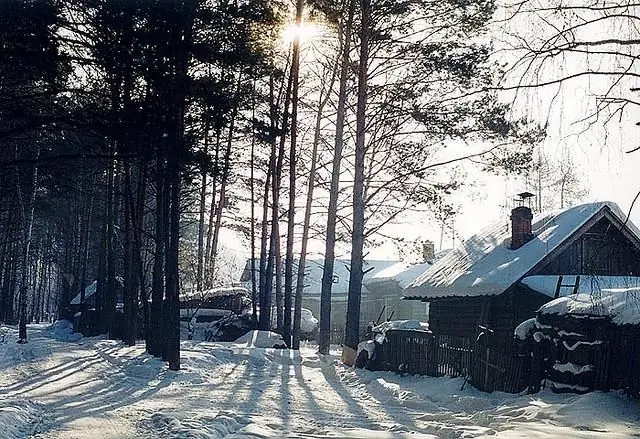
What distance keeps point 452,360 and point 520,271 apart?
402 centimetres

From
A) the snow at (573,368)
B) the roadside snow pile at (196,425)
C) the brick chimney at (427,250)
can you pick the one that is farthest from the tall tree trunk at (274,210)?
the roadside snow pile at (196,425)

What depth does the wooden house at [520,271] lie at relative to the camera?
71.2 feet

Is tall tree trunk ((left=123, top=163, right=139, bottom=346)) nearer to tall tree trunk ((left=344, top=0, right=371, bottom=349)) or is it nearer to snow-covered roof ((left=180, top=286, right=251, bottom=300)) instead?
tall tree trunk ((left=344, top=0, right=371, bottom=349))

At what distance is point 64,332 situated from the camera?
4031 centimetres

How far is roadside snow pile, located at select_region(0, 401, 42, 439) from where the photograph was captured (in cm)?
957

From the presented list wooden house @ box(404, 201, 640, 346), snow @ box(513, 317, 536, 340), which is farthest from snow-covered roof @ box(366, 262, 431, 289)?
snow @ box(513, 317, 536, 340)

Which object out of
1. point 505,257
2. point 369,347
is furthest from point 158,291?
point 505,257

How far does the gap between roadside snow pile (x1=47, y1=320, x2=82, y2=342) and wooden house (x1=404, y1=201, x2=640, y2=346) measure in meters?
18.0

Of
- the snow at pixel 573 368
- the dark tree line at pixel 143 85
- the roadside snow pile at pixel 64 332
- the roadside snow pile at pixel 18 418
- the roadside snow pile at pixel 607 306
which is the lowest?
the roadside snow pile at pixel 64 332

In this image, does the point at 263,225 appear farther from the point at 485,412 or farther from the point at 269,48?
the point at 485,412

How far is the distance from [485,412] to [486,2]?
13.0 m

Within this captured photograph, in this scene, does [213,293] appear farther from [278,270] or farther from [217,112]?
[217,112]

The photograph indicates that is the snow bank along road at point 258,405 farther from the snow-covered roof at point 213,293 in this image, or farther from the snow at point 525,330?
the snow-covered roof at point 213,293

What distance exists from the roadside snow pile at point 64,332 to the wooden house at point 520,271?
1798 cm
